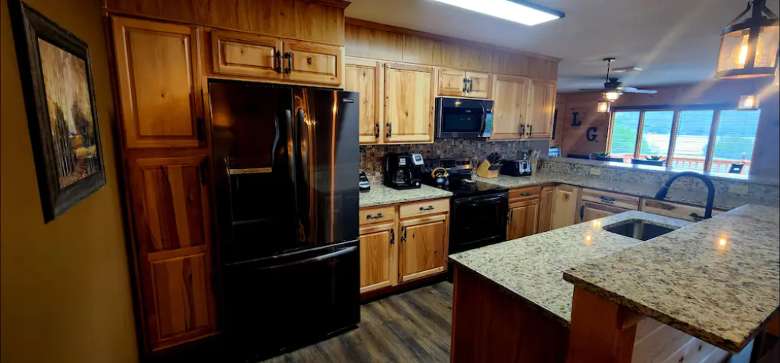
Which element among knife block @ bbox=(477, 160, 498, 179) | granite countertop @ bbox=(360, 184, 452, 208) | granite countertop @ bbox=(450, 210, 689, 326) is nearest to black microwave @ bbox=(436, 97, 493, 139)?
knife block @ bbox=(477, 160, 498, 179)

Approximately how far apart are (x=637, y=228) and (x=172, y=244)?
8.70ft

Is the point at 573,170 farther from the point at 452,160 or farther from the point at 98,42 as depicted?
the point at 98,42

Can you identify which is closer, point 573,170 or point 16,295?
point 16,295

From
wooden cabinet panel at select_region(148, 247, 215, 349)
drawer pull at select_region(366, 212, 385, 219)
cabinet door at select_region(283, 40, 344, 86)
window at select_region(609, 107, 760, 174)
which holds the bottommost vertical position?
wooden cabinet panel at select_region(148, 247, 215, 349)

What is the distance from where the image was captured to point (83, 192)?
1291mm

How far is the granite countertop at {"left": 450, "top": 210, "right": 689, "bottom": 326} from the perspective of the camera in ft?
3.93

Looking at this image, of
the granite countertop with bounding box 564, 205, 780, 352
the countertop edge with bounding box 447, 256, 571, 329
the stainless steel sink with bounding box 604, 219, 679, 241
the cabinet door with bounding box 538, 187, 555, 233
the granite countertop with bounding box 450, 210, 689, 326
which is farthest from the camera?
the cabinet door with bounding box 538, 187, 555, 233

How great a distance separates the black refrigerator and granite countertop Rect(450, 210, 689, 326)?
94 cm

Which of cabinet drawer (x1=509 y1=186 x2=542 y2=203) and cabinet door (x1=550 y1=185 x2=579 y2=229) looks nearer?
cabinet drawer (x1=509 y1=186 x2=542 y2=203)

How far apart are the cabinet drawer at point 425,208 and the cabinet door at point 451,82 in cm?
101

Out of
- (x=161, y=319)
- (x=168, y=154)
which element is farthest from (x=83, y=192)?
(x=161, y=319)

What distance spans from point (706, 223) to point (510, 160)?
3.36 meters

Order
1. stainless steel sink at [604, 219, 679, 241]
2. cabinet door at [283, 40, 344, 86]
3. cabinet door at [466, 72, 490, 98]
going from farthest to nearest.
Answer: cabinet door at [466, 72, 490, 98]
cabinet door at [283, 40, 344, 86]
stainless steel sink at [604, 219, 679, 241]

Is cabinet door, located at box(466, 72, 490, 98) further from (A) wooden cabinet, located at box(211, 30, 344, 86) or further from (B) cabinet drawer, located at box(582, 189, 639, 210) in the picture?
(A) wooden cabinet, located at box(211, 30, 344, 86)
